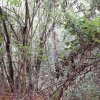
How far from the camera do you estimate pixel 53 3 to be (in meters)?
3.55

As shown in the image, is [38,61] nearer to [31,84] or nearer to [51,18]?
[31,84]

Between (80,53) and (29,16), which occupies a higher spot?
(29,16)

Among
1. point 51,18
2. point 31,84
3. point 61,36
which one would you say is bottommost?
point 31,84

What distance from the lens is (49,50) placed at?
4.01 m

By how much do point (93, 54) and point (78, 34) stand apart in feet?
1.40

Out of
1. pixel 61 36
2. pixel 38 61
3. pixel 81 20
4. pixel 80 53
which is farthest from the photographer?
pixel 61 36

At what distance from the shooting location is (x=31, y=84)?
3.45m

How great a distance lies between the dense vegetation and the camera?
2.85 metres

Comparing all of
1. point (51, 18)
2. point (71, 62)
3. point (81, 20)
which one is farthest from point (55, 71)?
point (81, 20)

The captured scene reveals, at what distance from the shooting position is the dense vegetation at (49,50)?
2.85m

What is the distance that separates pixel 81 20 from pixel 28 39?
731mm

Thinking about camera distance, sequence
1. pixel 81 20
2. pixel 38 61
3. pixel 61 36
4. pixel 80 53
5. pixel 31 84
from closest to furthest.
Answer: pixel 81 20
pixel 80 53
pixel 31 84
pixel 38 61
pixel 61 36

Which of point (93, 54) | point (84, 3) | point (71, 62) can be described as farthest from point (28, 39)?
point (84, 3)

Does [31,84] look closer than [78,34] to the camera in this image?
No
